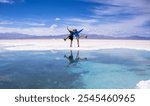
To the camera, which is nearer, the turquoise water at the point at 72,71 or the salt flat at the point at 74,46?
the turquoise water at the point at 72,71

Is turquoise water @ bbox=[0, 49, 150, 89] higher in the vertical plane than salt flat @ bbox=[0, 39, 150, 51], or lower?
lower

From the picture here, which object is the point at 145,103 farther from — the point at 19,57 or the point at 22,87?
the point at 19,57

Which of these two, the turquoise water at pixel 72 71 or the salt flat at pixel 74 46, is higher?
the salt flat at pixel 74 46

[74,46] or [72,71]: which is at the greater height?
[74,46]

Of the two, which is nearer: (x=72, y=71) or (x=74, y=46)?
(x=72, y=71)

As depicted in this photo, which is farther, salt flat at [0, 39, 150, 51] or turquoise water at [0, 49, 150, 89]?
salt flat at [0, 39, 150, 51]

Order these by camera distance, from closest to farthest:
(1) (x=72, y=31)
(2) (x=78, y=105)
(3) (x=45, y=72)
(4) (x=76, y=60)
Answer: (2) (x=78, y=105)
(3) (x=45, y=72)
(4) (x=76, y=60)
(1) (x=72, y=31)

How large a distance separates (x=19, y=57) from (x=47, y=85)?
2035 millimetres

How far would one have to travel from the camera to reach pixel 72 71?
5203 mm

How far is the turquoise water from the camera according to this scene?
4.68 meters

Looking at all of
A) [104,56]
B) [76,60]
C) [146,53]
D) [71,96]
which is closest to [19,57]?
[76,60]

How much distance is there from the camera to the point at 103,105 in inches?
169

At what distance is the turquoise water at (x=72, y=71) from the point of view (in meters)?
4.68

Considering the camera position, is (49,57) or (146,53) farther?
(146,53)
